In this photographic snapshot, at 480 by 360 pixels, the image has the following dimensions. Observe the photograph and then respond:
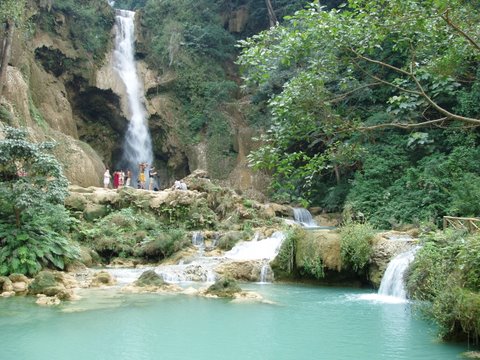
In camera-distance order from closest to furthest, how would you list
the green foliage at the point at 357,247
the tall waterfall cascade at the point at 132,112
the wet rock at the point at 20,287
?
the wet rock at the point at 20,287 < the green foliage at the point at 357,247 < the tall waterfall cascade at the point at 132,112

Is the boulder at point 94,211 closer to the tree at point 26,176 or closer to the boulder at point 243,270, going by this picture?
the tree at point 26,176

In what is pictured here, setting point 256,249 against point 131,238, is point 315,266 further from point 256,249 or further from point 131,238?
point 131,238

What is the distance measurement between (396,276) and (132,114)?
76.1 feet

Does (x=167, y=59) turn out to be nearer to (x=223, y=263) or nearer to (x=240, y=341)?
(x=223, y=263)

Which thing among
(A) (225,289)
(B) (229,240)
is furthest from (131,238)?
(A) (225,289)

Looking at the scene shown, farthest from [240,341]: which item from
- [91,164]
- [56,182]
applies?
[91,164]

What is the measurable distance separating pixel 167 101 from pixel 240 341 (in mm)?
26881

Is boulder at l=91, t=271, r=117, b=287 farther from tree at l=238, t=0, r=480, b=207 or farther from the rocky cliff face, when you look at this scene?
the rocky cliff face

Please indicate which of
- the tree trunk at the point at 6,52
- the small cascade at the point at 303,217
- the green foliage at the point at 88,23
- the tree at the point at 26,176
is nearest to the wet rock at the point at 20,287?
the tree at the point at 26,176

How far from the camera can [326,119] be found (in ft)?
22.6

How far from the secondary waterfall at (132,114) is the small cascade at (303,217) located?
1173cm

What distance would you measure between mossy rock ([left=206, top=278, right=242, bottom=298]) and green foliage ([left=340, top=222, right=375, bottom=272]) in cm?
315

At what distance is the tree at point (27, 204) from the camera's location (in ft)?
43.4

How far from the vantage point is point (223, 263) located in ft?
49.0
